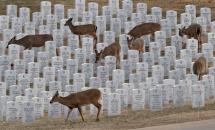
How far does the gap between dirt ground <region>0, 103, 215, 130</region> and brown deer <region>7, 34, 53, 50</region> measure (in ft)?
20.1

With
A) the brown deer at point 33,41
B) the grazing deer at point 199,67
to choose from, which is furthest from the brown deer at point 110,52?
the grazing deer at point 199,67

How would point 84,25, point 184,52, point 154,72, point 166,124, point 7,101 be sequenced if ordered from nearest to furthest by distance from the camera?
point 166,124 → point 7,101 → point 154,72 → point 184,52 → point 84,25

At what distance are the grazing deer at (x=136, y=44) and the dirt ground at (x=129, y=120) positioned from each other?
207 inches

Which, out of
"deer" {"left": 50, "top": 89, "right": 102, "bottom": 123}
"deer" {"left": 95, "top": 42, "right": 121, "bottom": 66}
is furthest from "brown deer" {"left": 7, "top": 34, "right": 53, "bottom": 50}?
"deer" {"left": 50, "top": 89, "right": 102, "bottom": 123}

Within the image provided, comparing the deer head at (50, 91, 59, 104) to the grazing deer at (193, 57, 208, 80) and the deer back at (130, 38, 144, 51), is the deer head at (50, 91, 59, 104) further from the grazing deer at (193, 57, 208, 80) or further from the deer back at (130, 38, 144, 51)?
the deer back at (130, 38, 144, 51)

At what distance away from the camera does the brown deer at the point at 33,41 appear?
29.7m

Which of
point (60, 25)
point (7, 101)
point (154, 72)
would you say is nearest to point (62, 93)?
point (7, 101)

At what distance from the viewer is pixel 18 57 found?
28.5 m

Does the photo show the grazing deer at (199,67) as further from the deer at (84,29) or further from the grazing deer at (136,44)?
the deer at (84,29)

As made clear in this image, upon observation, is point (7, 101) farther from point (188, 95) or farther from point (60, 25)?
point (60, 25)

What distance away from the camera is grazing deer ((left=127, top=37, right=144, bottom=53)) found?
95.5 feet

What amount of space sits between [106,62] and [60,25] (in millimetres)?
4448

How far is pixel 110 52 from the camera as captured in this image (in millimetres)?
28266

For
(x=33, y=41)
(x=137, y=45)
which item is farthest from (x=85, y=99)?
(x=33, y=41)
